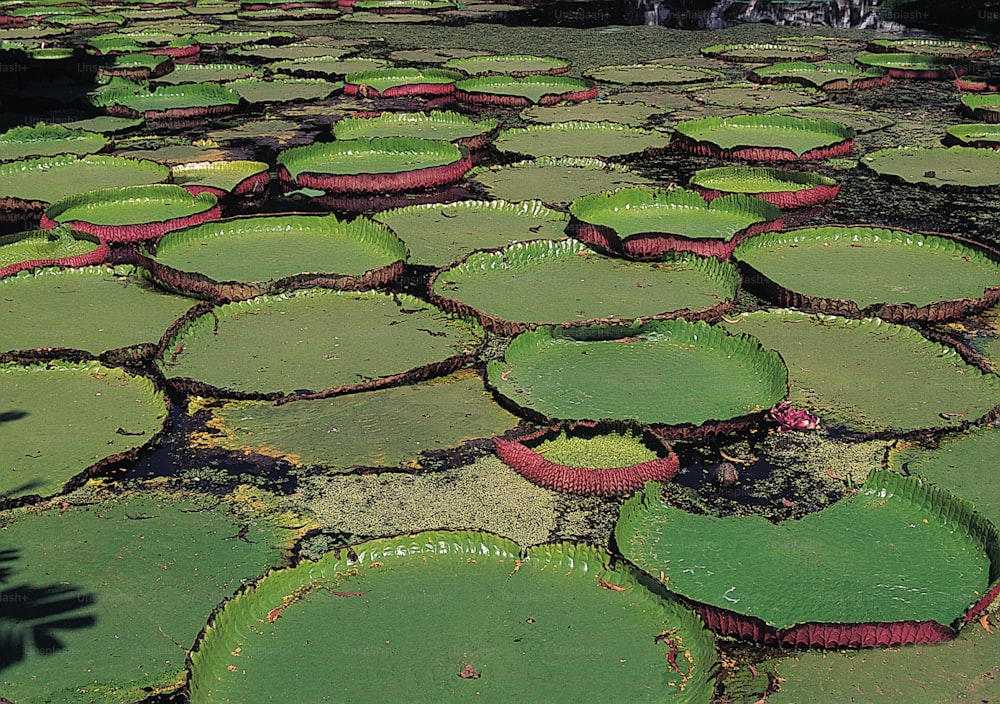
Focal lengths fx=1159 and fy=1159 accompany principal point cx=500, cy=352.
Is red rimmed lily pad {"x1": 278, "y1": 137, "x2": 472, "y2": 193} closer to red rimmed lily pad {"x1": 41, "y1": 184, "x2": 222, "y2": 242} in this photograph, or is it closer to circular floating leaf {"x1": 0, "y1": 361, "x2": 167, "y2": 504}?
red rimmed lily pad {"x1": 41, "y1": 184, "x2": 222, "y2": 242}

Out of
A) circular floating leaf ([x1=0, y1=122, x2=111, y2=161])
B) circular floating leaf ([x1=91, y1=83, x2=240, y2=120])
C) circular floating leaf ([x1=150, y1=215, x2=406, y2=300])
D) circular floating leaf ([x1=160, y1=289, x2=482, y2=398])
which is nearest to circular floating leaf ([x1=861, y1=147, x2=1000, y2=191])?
circular floating leaf ([x1=150, y1=215, x2=406, y2=300])

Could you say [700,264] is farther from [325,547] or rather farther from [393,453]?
[325,547]

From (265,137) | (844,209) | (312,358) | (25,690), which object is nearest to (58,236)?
(312,358)

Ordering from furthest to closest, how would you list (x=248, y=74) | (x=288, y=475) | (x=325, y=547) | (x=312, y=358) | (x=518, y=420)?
(x=248, y=74), (x=312, y=358), (x=518, y=420), (x=288, y=475), (x=325, y=547)

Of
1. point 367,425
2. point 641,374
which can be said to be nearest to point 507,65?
point 641,374

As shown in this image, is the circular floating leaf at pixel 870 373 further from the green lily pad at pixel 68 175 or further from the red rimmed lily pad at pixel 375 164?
the green lily pad at pixel 68 175
